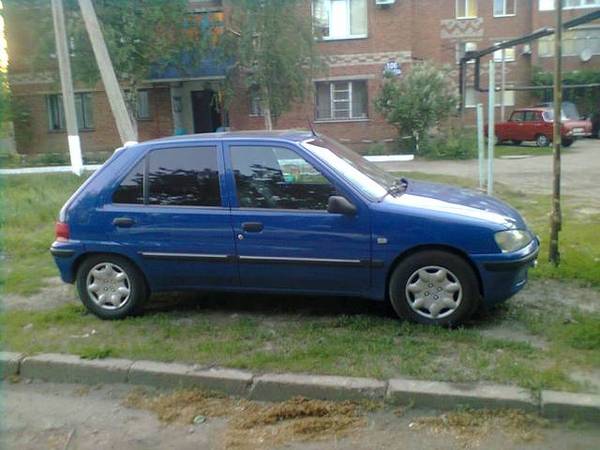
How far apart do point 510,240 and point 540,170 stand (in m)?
14.5

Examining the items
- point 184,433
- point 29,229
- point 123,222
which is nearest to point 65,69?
point 29,229

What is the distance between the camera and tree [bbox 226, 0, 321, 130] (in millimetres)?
22734

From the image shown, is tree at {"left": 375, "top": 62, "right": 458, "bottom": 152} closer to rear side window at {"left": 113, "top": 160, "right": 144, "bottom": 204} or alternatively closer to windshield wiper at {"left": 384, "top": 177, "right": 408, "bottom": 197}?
windshield wiper at {"left": 384, "top": 177, "right": 408, "bottom": 197}

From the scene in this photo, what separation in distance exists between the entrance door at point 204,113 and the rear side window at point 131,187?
23633 mm

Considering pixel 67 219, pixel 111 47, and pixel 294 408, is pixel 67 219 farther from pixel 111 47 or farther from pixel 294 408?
pixel 111 47

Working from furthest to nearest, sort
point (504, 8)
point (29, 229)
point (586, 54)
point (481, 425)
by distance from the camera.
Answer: point (586, 54), point (504, 8), point (29, 229), point (481, 425)

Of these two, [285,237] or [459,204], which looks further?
[459,204]

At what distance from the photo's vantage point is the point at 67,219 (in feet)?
19.1

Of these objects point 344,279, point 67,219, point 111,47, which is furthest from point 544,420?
point 111,47

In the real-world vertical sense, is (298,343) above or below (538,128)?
below

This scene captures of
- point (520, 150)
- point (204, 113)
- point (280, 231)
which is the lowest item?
point (520, 150)

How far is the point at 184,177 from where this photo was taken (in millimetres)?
5707

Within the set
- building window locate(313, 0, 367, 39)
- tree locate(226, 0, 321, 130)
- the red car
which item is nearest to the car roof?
tree locate(226, 0, 321, 130)

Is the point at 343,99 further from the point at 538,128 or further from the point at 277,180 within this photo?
the point at 277,180
